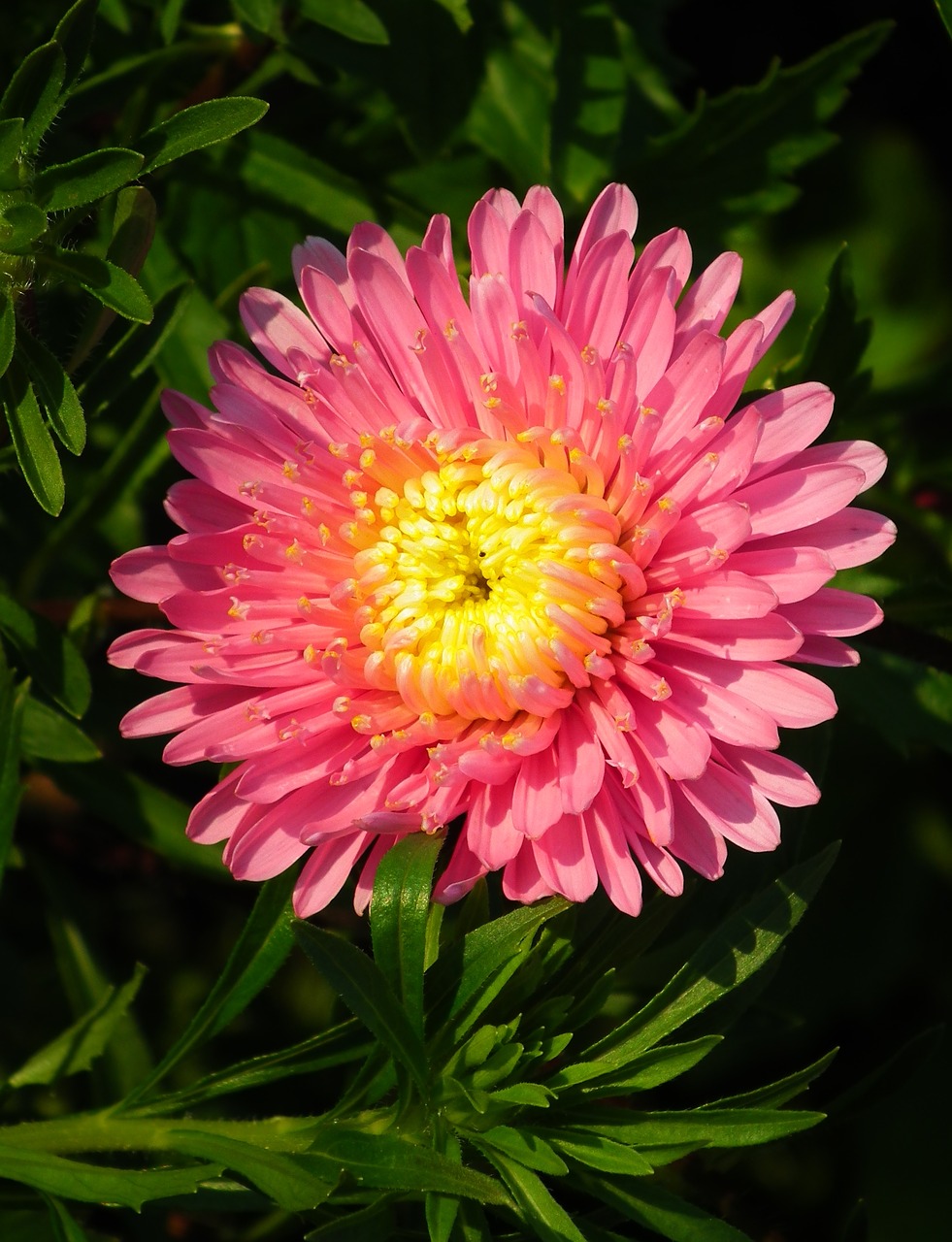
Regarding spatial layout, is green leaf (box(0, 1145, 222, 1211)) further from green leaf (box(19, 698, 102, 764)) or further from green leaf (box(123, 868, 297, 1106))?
green leaf (box(19, 698, 102, 764))

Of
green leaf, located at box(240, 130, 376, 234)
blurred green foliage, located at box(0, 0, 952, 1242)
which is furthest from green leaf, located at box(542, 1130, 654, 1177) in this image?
green leaf, located at box(240, 130, 376, 234)

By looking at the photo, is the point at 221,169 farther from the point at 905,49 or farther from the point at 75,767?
the point at 905,49

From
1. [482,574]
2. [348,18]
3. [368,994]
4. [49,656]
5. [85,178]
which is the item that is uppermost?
[348,18]

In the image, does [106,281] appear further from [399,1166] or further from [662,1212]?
[662,1212]

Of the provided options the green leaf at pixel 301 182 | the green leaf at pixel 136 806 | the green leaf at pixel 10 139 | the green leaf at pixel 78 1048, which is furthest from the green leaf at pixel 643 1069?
the green leaf at pixel 301 182

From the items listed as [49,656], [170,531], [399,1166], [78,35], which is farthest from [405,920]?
[170,531]

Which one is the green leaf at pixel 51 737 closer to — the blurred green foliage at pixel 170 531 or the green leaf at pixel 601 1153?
the blurred green foliage at pixel 170 531

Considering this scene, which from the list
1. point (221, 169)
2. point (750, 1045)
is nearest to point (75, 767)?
point (221, 169)
